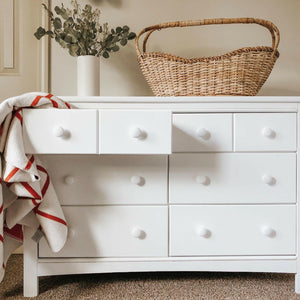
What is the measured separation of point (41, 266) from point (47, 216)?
21cm

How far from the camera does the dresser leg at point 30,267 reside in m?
1.08

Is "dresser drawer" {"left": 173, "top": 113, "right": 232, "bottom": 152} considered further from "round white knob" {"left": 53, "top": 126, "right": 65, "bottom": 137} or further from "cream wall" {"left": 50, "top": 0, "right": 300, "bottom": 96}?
"cream wall" {"left": 50, "top": 0, "right": 300, "bottom": 96}

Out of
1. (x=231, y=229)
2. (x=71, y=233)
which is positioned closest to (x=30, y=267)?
(x=71, y=233)

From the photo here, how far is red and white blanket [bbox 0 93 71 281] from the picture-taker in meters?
0.92

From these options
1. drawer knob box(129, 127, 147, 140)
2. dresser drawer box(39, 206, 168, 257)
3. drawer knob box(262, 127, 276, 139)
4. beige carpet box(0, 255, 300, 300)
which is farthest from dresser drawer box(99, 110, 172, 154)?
beige carpet box(0, 255, 300, 300)

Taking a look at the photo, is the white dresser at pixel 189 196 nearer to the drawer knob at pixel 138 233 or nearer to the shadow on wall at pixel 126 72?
the drawer knob at pixel 138 233

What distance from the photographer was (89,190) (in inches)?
43.4

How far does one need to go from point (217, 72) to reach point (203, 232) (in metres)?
0.57

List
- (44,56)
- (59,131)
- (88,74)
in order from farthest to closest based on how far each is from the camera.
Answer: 1. (44,56)
2. (88,74)
3. (59,131)

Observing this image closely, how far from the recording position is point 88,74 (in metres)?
1.33

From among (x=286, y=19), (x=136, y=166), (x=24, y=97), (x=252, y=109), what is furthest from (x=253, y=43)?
(x=24, y=97)

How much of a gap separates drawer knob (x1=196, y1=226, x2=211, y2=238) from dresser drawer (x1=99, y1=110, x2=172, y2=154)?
0.32m

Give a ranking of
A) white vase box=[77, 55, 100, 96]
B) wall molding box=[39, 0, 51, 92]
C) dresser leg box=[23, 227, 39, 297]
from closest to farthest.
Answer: dresser leg box=[23, 227, 39, 297] < white vase box=[77, 55, 100, 96] < wall molding box=[39, 0, 51, 92]

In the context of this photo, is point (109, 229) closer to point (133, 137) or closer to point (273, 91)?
point (133, 137)
